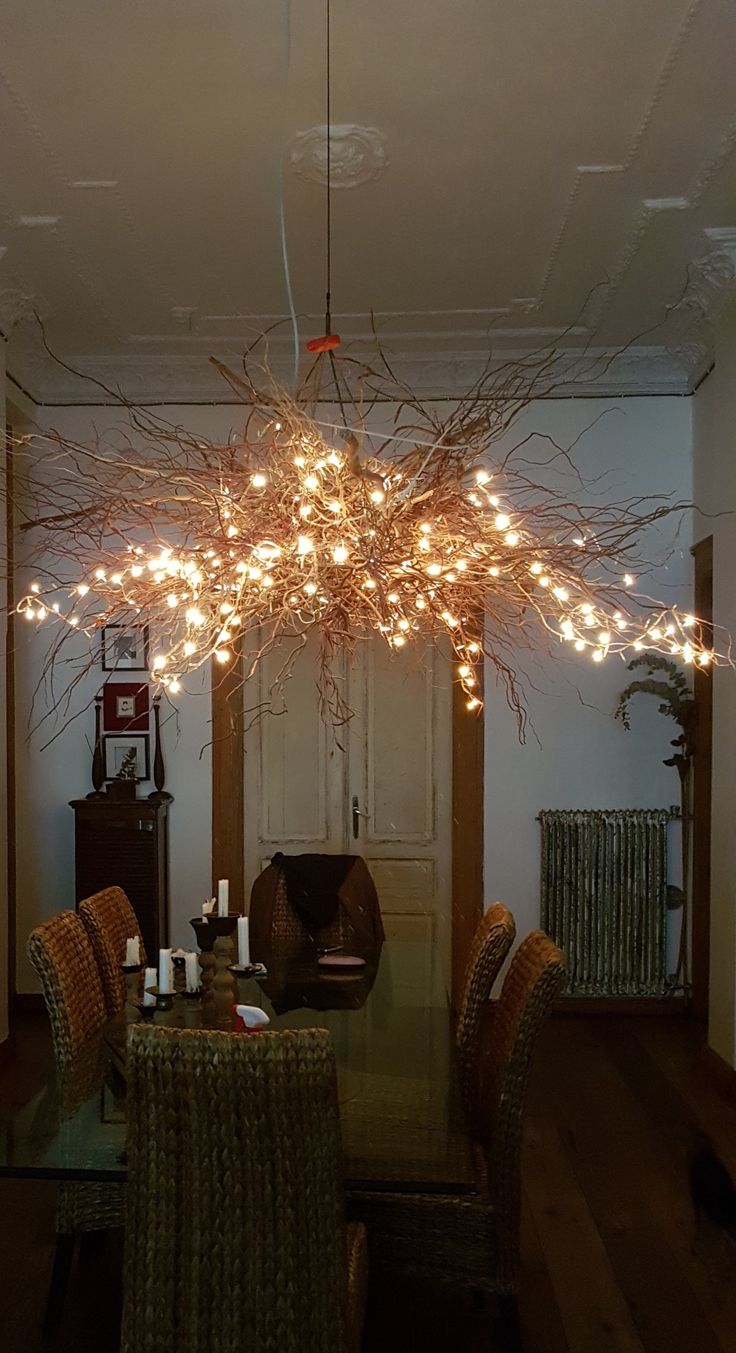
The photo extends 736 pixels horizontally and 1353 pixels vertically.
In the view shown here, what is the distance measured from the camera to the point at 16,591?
509 cm

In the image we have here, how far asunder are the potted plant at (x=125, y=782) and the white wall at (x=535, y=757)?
19 cm

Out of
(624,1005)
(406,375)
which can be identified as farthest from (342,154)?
(624,1005)

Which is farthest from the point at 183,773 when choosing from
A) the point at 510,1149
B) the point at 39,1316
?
the point at 510,1149

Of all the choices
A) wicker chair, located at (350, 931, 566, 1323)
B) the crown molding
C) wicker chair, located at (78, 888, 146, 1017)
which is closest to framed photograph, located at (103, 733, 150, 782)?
the crown molding

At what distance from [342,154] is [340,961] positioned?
250cm

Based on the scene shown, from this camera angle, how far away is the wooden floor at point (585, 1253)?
2.46 metres

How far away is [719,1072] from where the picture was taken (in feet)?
13.0

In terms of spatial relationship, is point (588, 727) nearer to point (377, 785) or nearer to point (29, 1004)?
point (377, 785)

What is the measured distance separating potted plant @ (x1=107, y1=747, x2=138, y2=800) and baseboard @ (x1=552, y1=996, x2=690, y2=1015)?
2270 millimetres

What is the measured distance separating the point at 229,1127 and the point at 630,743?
375cm

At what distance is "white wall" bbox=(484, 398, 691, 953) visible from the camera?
4973 millimetres

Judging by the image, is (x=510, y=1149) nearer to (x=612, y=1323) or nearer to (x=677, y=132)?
(x=612, y=1323)

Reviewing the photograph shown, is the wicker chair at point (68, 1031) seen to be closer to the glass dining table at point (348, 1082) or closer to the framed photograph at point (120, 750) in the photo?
the glass dining table at point (348, 1082)

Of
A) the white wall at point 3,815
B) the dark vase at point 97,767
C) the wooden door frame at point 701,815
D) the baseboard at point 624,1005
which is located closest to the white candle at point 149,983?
the white wall at point 3,815
